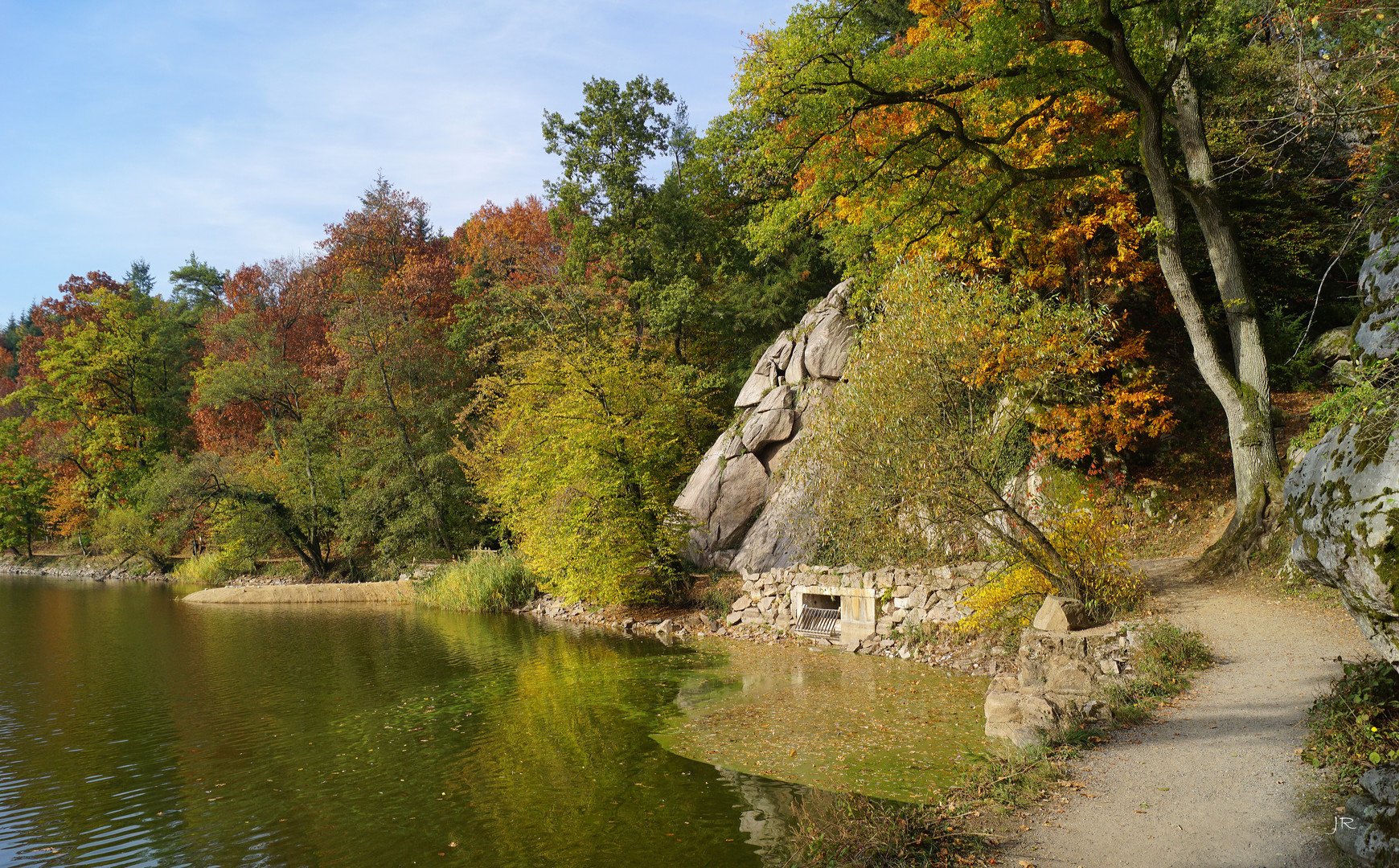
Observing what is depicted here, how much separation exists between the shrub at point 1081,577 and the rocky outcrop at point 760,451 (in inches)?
298

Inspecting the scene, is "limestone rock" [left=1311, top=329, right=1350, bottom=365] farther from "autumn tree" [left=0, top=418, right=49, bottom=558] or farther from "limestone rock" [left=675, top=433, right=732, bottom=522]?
"autumn tree" [left=0, top=418, right=49, bottom=558]

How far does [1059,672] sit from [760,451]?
1224cm

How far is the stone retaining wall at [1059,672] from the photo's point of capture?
867 cm

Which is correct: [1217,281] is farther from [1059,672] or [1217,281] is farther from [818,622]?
[818,622]

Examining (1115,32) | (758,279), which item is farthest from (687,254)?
(1115,32)

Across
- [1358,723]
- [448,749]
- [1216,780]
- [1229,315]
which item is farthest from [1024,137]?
[448,749]

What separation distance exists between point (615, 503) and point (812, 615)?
5.93 meters

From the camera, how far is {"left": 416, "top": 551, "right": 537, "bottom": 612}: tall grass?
79.7 ft

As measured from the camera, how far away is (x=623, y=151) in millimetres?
27156

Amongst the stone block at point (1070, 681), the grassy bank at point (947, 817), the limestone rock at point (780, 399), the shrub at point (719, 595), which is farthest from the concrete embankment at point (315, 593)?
the grassy bank at point (947, 817)

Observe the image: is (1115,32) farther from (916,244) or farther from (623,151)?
(623,151)

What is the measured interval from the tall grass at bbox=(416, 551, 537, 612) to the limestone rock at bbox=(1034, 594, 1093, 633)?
16.5 meters

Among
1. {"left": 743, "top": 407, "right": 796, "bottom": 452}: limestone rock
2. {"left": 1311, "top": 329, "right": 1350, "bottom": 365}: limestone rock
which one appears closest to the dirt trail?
{"left": 1311, "top": 329, "right": 1350, "bottom": 365}: limestone rock

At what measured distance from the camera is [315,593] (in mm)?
28875
